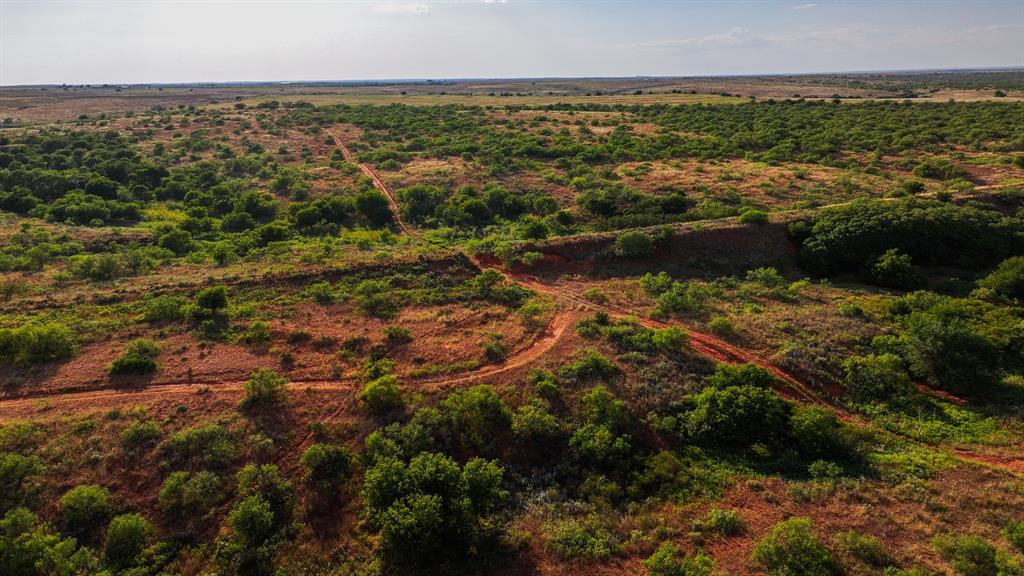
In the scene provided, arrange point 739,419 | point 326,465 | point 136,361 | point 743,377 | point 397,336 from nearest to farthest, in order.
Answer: point 326,465 → point 739,419 → point 743,377 → point 136,361 → point 397,336

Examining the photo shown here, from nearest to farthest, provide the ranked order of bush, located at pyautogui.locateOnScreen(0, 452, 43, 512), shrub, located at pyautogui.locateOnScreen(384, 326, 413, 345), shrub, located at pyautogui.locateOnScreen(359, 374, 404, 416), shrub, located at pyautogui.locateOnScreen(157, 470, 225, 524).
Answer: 1. bush, located at pyautogui.locateOnScreen(0, 452, 43, 512)
2. shrub, located at pyautogui.locateOnScreen(157, 470, 225, 524)
3. shrub, located at pyautogui.locateOnScreen(359, 374, 404, 416)
4. shrub, located at pyautogui.locateOnScreen(384, 326, 413, 345)

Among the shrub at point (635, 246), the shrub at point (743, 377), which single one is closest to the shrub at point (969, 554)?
the shrub at point (743, 377)

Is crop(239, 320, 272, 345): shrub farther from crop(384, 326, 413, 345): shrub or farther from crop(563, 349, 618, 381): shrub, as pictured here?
crop(563, 349, 618, 381): shrub

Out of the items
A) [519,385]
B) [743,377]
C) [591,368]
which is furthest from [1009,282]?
[519,385]

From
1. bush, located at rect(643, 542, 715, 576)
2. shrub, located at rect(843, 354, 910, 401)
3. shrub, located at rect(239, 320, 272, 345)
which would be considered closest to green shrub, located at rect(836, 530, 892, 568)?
bush, located at rect(643, 542, 715, 576)

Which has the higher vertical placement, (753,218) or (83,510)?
(753,218)

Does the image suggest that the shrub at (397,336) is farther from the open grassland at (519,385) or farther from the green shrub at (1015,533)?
the green shrub at (1015,533)

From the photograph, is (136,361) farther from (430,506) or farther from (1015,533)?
(1015,533)
